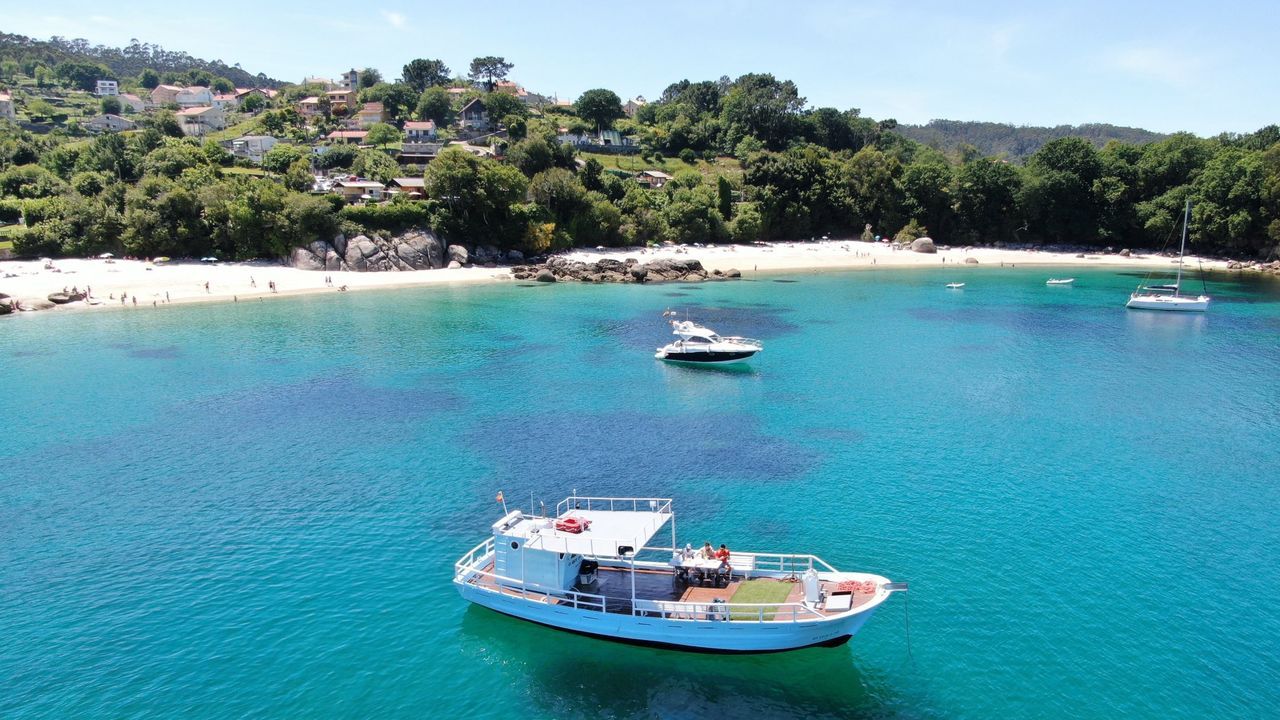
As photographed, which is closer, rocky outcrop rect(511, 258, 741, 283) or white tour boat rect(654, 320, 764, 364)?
white tour boat rect(654, 320, 764, 364)

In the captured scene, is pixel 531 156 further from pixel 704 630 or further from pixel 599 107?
pixel 704 630

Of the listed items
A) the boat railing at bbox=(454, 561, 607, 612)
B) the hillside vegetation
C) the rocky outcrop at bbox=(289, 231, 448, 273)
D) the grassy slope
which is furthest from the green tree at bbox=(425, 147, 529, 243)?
the boat railing at bbox=(454, 561, 607, 612)

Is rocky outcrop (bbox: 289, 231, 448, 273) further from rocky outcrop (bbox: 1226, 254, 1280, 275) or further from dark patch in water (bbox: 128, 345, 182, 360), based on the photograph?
rocky outcrop (bbox: 1226, 254, 1280, 275)

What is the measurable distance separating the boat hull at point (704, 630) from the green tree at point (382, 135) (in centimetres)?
15163

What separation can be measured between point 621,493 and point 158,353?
180 feet

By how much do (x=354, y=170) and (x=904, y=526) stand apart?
422 feet

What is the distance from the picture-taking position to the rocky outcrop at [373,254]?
11438cm

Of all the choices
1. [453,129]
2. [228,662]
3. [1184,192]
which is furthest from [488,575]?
[453,129]

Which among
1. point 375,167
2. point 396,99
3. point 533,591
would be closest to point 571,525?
point 533,591

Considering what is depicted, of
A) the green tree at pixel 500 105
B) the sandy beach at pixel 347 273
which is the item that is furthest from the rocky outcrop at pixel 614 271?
the green tree at pixel 500 105

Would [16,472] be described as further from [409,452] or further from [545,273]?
[545,273]

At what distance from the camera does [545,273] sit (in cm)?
11531

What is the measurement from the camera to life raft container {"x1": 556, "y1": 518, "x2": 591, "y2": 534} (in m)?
30.5

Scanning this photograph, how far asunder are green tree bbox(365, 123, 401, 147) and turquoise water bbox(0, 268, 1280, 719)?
93106 millimetres
